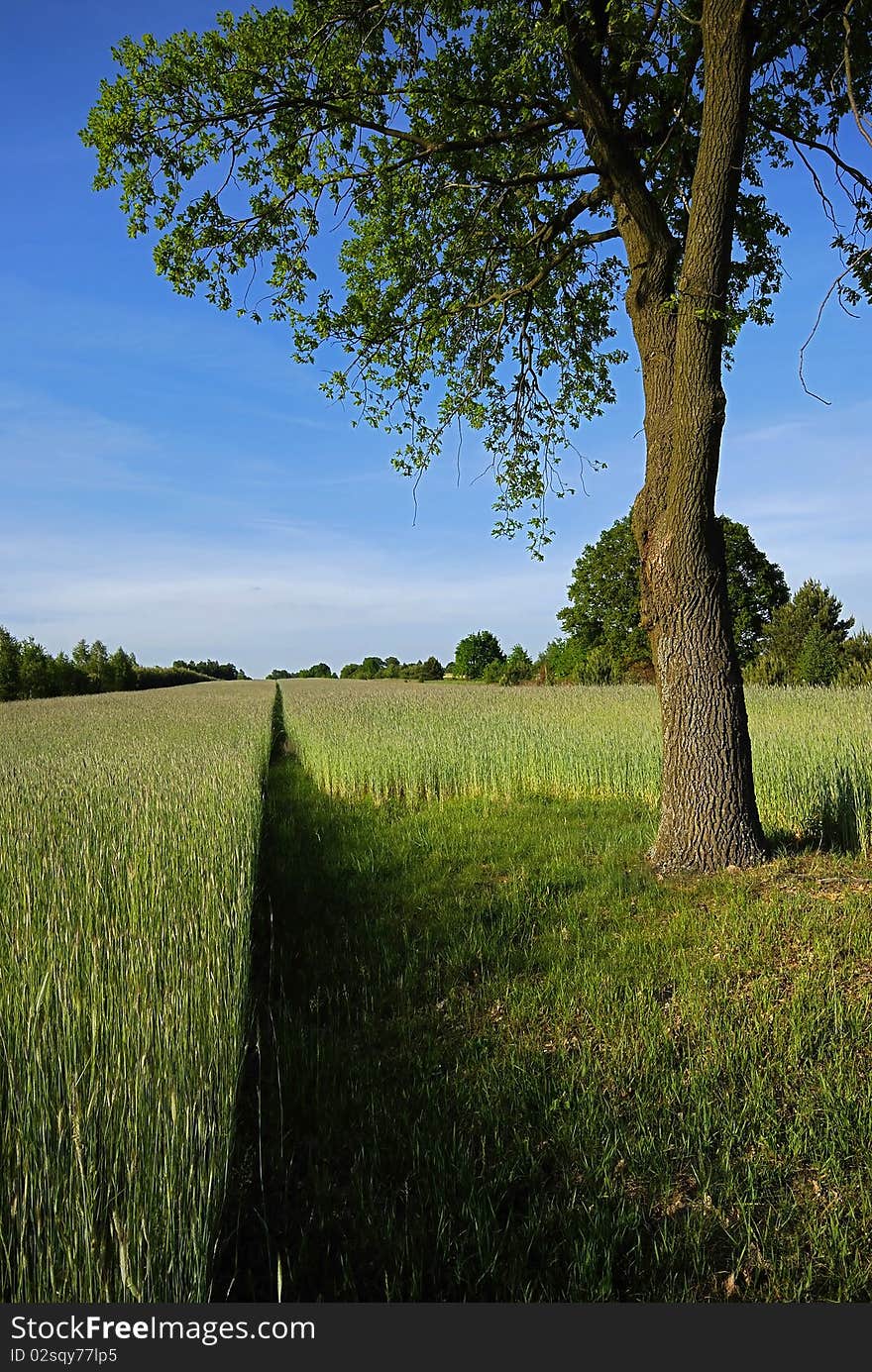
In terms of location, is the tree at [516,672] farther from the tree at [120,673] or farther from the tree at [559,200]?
the tree at [559,200]

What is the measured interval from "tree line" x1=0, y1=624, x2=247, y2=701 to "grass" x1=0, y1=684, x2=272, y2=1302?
47.4 m

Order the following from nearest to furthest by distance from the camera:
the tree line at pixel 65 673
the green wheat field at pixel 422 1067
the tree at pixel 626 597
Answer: the green wheat field at pixel 422 1067, the tree at pixel 626 597, the tree line at pixel 65 673

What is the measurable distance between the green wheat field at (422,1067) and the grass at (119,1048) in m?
0.02

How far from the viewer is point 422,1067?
355 cm

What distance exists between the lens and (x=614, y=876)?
6195 millimetres

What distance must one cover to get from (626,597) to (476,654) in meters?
37.9

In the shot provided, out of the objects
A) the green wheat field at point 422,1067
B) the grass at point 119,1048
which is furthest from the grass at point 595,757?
the grass at point 119,1048

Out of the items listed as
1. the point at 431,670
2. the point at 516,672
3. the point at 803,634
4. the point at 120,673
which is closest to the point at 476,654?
the point at 431,670

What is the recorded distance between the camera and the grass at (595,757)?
25.4ft

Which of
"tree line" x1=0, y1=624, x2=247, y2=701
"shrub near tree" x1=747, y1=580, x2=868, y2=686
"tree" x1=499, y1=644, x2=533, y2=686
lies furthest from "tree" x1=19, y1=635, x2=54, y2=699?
"shrub near tree" x1=747, y1=580, x2=868, y2=686

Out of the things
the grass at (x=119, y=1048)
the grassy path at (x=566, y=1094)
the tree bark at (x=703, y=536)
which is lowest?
the grassy path at (x=566, y=1094)

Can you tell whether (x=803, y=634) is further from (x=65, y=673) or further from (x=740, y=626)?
(x=65, y=673)

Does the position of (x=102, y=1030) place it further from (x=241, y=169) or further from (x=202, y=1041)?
(x=241, y=169)

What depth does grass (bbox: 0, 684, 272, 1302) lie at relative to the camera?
1818 mm
